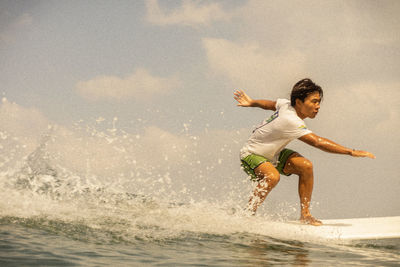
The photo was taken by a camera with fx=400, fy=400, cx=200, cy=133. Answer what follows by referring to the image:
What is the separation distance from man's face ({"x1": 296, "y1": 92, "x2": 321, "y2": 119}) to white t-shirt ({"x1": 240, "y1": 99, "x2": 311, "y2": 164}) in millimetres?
96

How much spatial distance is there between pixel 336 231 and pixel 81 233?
3.09m

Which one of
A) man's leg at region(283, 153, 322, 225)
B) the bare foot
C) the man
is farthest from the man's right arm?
the bare foot

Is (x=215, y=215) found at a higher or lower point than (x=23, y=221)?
higher

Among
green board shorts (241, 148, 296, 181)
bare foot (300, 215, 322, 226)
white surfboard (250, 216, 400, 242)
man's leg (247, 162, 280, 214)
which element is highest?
green board shorts (241, 148, 296, 181)

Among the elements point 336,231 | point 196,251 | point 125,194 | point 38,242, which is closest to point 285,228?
point 336,231

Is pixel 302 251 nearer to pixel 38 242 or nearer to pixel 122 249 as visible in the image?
pixel 122 249

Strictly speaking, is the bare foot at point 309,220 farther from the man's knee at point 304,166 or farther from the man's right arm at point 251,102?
the man's right arm at point 251,102

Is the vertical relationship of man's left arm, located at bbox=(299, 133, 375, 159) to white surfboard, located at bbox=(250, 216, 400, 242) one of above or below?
above

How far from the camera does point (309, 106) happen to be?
4961 millimetres

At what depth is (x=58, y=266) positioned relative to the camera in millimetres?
2709

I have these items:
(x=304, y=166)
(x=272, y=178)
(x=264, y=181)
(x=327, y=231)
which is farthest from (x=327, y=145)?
(x=327, y=231)

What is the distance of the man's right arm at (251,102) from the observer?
5.53 metres

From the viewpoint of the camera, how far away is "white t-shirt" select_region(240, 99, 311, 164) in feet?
15.6

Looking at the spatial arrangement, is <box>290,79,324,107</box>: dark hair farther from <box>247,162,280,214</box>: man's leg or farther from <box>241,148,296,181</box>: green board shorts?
<box>247,162,280,214</box>: man's leg
